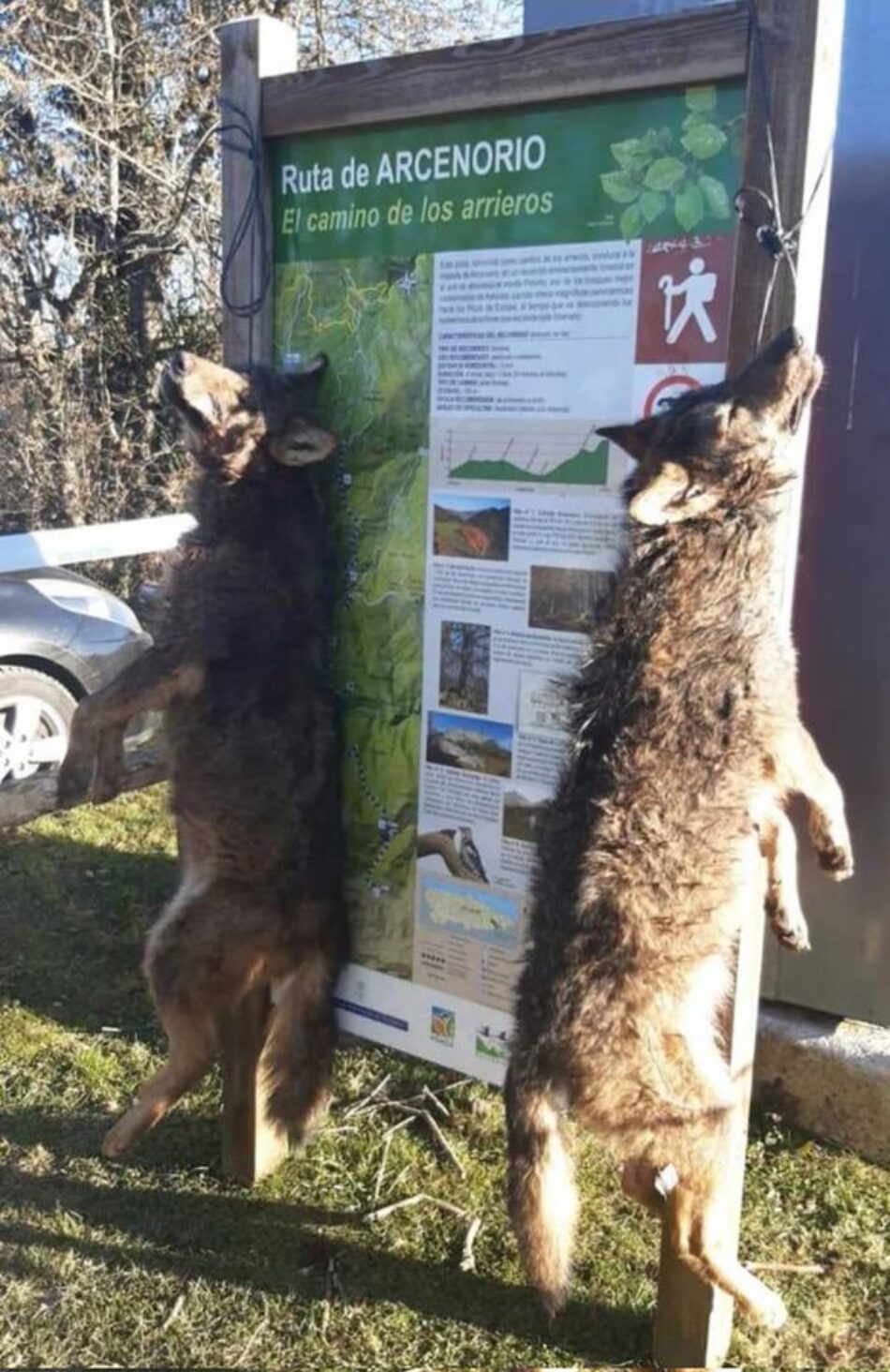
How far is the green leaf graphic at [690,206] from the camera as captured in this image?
310cm

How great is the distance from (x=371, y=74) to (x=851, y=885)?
3.18 m

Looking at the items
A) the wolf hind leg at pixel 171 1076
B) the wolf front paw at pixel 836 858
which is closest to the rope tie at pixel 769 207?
the wolf front paw at pixel 836 858

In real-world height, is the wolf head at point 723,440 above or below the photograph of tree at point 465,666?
above

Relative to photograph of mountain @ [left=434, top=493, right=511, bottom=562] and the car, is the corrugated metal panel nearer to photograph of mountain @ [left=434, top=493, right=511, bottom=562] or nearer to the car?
photograph of mountain @ [left=434, top=493, right=511, bottom=562]

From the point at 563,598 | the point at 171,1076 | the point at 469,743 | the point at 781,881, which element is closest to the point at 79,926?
the point at 171,1076

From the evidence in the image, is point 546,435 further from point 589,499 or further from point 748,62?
point 748,62

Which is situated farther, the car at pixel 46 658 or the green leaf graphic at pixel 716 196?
the car at pixel 46 658

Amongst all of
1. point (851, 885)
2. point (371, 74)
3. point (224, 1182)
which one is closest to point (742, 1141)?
point (851, 885)

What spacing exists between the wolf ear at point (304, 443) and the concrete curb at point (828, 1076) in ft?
8.74

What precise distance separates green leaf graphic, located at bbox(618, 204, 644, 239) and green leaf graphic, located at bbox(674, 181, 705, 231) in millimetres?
98

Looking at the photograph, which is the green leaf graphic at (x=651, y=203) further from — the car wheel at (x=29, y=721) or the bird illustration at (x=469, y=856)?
the car wheel at (x=29, y=721)

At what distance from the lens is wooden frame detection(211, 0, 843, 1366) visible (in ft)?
9.33

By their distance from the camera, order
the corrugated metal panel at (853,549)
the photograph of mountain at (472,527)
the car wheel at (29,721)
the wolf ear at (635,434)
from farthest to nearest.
→ the car wheel at (29,721)
the corrugated metal panel at (853,549)
the photograph of mountain at (472,527)
the wolf ear at (635,434)

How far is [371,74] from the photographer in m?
3.62
